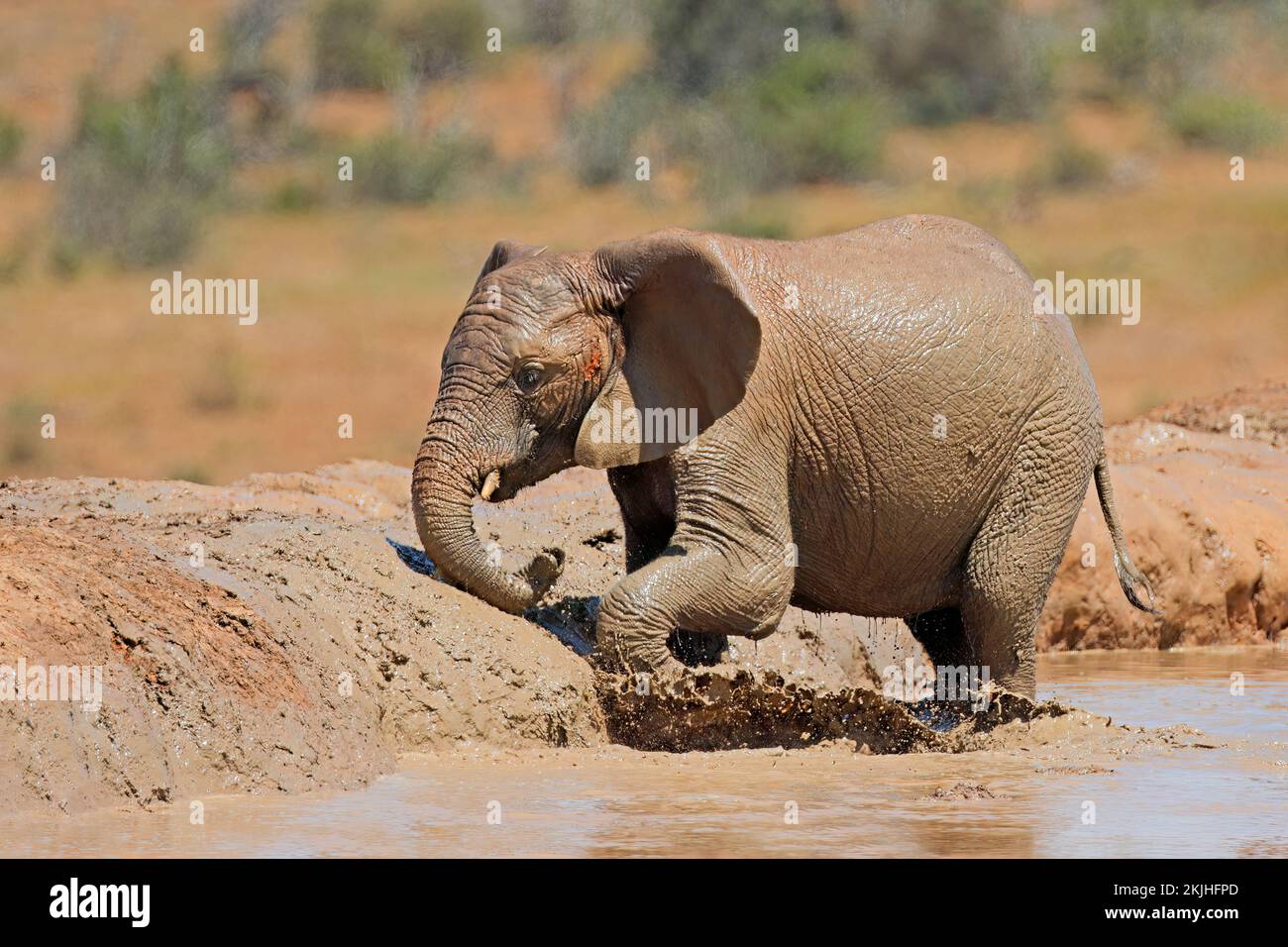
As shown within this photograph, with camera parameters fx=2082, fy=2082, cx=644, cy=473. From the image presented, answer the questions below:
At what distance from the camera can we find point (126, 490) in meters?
11.1

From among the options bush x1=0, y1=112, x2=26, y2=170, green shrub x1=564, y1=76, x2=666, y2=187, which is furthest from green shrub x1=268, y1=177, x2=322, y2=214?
bush x1=0, y1=112, x2=26, y2=170

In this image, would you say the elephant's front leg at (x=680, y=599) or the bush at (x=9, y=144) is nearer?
the elephant's front leg at (x=680, y=599)

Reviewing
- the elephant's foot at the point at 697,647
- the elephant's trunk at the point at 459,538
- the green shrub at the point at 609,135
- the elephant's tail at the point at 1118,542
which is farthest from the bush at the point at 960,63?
the elephant's trunk at the point at 459,538

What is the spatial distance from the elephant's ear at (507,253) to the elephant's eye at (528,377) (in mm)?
636

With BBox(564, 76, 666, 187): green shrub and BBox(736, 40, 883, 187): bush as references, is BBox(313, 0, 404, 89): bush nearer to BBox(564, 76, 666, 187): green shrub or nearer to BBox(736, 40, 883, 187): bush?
BBox(564, 76, 666, 187): green shrub

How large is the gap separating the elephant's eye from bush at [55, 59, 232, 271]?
20275 millimetres

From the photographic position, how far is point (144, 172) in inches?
1218

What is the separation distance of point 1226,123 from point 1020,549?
28696mm

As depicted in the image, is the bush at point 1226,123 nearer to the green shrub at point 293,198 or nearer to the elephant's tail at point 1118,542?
the green shrub at point 293,198

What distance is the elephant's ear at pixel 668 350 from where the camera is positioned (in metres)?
8.00

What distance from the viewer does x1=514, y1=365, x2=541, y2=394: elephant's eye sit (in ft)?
26.3
